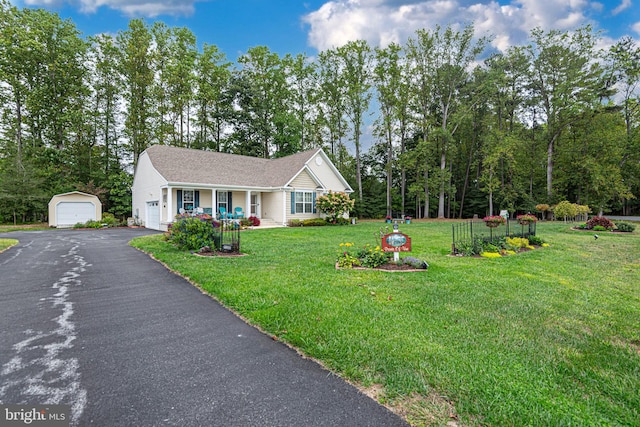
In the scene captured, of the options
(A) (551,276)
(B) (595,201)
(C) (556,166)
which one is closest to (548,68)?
(C) (556,166)

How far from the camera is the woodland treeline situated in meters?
21.9

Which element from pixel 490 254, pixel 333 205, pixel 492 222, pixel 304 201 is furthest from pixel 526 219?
pixel 304 201

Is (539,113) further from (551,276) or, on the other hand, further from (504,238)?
(551,276)

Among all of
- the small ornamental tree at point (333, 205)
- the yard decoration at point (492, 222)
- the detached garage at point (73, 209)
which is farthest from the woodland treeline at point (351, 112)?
the yard decoration at point (492, 222)

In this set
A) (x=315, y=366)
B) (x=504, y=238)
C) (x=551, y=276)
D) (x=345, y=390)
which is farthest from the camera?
(x=504, y=238)

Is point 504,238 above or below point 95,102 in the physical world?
below

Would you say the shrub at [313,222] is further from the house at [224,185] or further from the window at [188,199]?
the window at [188,199]

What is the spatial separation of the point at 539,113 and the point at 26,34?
4407 centimetres

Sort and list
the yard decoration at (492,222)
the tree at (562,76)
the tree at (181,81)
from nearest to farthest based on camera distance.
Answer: the yard decoration at (492,222), the tree at (562,76), the tree at (181,81)

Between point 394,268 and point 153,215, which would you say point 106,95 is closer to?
point 153,215

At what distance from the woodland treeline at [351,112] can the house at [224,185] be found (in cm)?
535

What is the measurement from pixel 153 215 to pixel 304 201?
32.4ft

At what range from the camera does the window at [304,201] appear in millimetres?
19500

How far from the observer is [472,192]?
95.9ft
